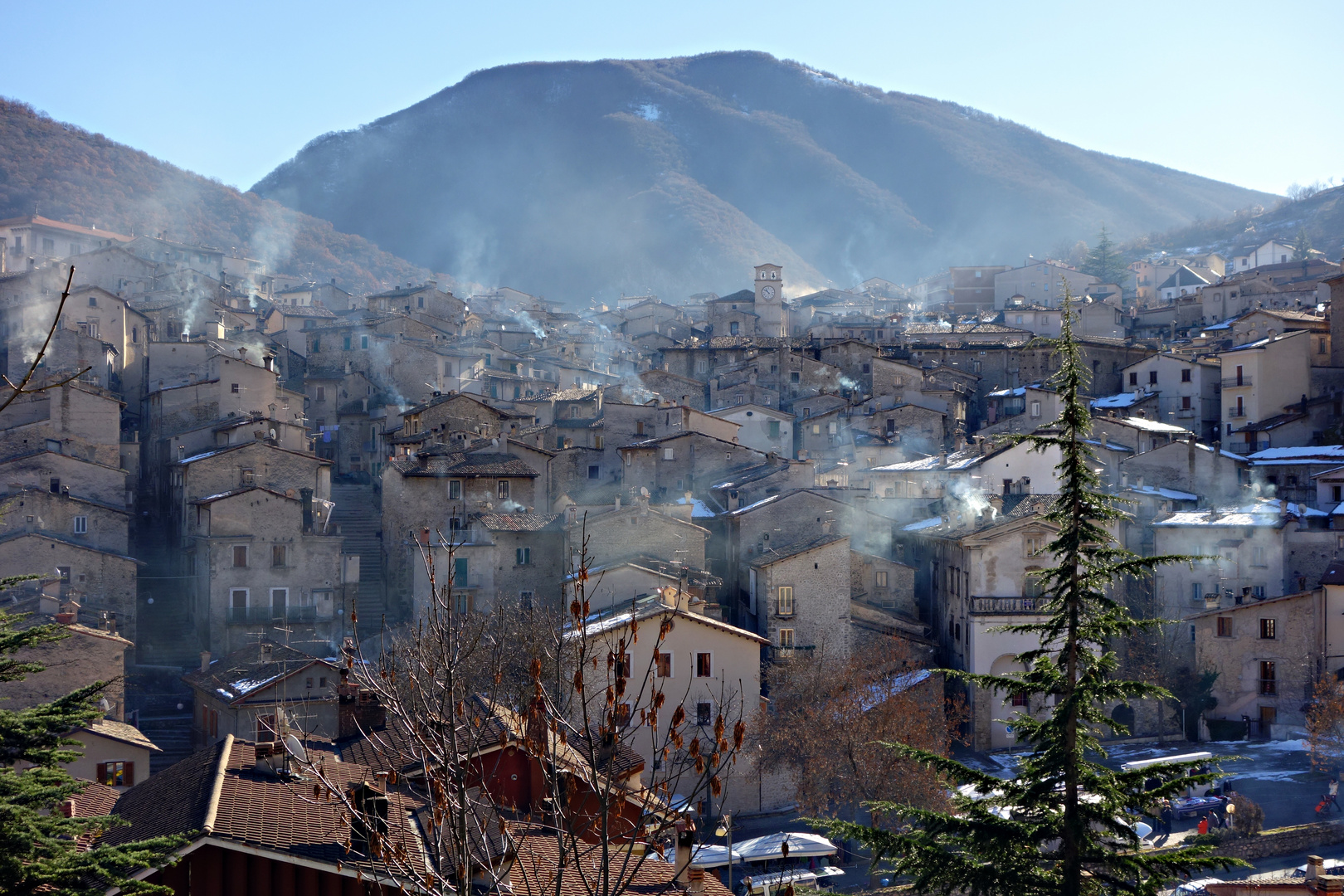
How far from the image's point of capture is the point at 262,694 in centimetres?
3084

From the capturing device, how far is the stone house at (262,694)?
3023 cm

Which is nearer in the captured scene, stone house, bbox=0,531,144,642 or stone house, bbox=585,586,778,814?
stone house, bbox=585,586,778,814

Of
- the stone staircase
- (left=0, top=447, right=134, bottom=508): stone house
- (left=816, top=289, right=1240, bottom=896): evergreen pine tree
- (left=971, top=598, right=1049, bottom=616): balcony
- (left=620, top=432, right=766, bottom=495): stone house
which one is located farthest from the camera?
(left=620, top=432, right=766, bottom=495): stone house

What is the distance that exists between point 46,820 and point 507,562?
1185 inches

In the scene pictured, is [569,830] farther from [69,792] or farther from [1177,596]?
[1177,596]

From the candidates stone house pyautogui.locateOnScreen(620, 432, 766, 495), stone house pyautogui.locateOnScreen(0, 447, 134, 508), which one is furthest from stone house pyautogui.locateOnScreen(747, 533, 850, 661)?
stone house pyautogui.locateOnScreen(0, 447, 134, 508)

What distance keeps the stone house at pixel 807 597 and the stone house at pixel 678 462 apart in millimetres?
10106

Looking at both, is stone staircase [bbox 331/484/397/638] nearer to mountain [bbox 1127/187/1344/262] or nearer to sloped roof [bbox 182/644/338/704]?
sloped roof [bbox 182/644/338/704]

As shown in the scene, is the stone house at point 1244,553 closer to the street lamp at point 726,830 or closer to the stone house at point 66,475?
the street lamp at point 726,830

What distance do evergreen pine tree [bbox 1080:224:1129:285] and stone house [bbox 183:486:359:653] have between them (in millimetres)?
82353

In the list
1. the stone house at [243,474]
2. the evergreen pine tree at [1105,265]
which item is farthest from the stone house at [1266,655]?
the evergreen pine tree at [1105,265]

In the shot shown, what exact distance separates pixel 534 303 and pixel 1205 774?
8975 cm

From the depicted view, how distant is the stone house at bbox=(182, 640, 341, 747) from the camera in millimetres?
30234

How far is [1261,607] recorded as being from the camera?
41.5m
